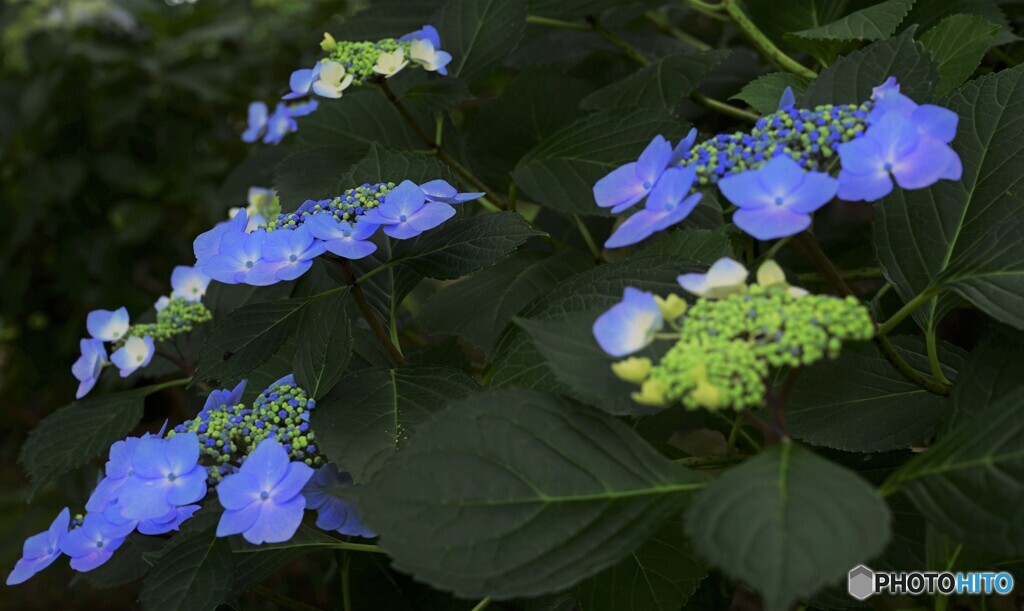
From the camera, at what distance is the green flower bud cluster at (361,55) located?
91cm

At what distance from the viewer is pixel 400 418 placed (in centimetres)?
69

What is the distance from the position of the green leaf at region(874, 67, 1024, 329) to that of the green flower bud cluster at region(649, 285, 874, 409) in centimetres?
21

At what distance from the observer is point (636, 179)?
642 millimetres

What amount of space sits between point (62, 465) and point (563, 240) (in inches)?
26.7

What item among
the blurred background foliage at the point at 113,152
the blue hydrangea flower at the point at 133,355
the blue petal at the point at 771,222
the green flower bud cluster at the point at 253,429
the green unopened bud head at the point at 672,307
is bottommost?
the blurred background foliage at the point at 113,152

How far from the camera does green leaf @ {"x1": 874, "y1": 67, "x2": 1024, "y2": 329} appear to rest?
0.68 metres

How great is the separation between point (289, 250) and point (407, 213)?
94 mm

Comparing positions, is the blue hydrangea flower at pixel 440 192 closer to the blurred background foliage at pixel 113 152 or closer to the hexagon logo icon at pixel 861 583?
the hexagon logo icon at pixel 861 583

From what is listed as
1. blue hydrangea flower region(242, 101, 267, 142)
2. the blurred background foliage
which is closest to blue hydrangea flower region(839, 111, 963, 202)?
blue hydrangea flower region(242, 101, 267, 142)

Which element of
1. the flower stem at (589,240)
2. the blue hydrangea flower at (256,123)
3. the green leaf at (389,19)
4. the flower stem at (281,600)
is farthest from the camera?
the blue hydrangea flower at (256,123)

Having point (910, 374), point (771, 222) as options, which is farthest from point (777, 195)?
point (910, 374)

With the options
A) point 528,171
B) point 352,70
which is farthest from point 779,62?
point 352,70

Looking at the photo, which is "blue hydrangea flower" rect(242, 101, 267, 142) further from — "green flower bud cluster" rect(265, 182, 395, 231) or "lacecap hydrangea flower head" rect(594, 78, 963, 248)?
"lacecap hydrangea flower head" rect(594, 78, 963, 248)

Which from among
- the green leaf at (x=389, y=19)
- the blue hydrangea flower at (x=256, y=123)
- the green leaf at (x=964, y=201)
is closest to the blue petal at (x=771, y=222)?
the green leaf at (x=964, y=201)
